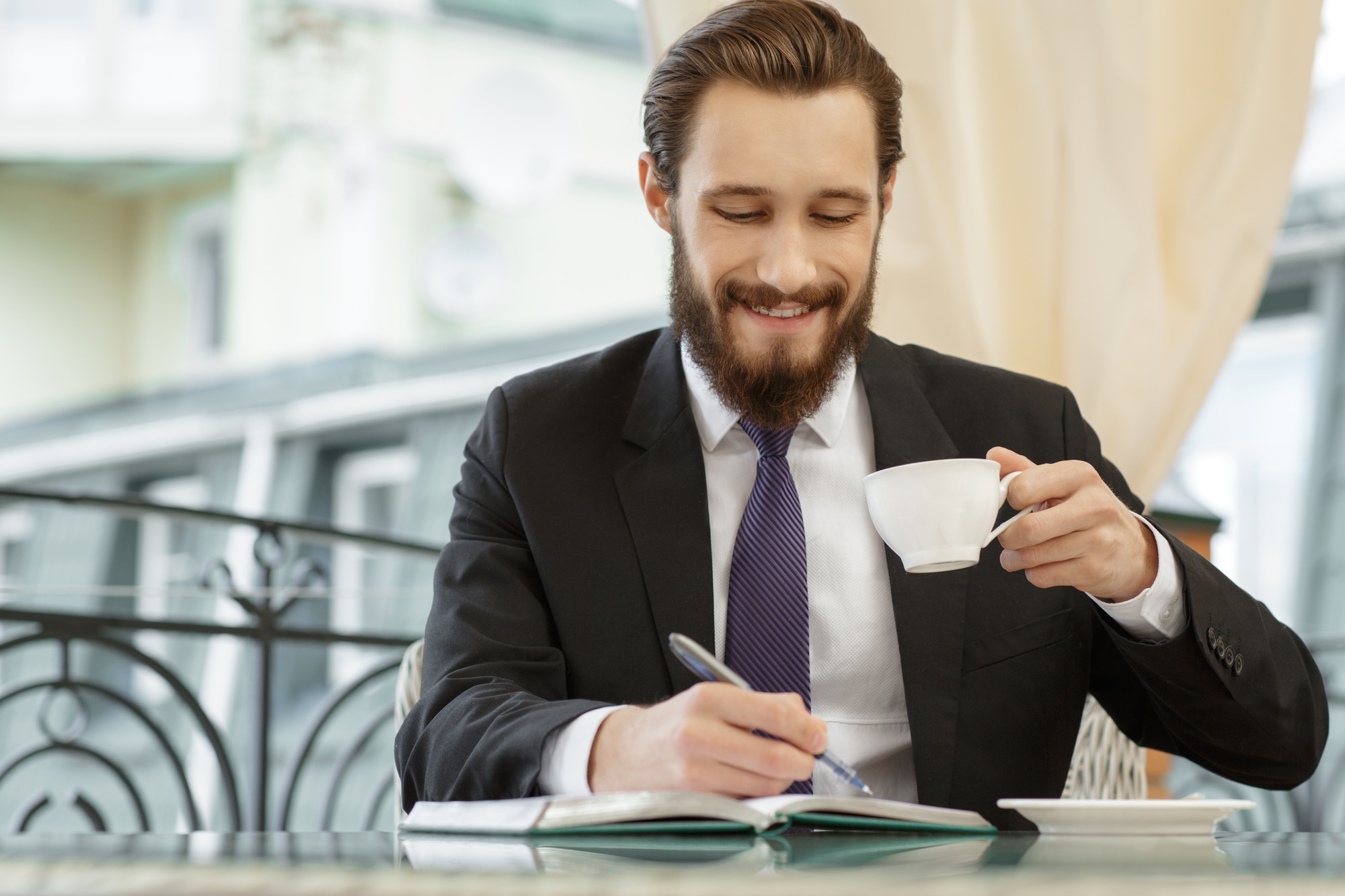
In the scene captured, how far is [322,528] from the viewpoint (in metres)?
2.39

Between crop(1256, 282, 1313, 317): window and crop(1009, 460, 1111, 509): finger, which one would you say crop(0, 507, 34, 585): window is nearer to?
Answer: crop(1256, 282, 1313, 317): window

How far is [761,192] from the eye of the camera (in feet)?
4.16

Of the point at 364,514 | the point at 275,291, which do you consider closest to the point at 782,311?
the point at 364,514

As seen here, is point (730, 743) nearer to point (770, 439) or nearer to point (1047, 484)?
point (1047, 484)

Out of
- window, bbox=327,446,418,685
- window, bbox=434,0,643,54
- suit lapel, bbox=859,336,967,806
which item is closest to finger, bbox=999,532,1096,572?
suit lapel, bbox=859,336,967,806

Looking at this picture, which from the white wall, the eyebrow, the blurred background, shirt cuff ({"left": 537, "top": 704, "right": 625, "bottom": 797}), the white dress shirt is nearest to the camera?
shirt cuff ({"left": 537, "top": 704, "right": 625, "bottom": 797})

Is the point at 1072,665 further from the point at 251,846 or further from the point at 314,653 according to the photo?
the point at 314,653

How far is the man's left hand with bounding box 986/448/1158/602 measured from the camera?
3.25 ft

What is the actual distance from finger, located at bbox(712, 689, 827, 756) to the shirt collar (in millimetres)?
558

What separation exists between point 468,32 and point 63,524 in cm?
533

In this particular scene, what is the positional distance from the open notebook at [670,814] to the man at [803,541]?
19 centimetres

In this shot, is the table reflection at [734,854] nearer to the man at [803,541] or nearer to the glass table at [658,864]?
the glass table at [658,864]

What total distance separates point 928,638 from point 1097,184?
804 millimetres

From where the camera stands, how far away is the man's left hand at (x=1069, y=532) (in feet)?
3.25
